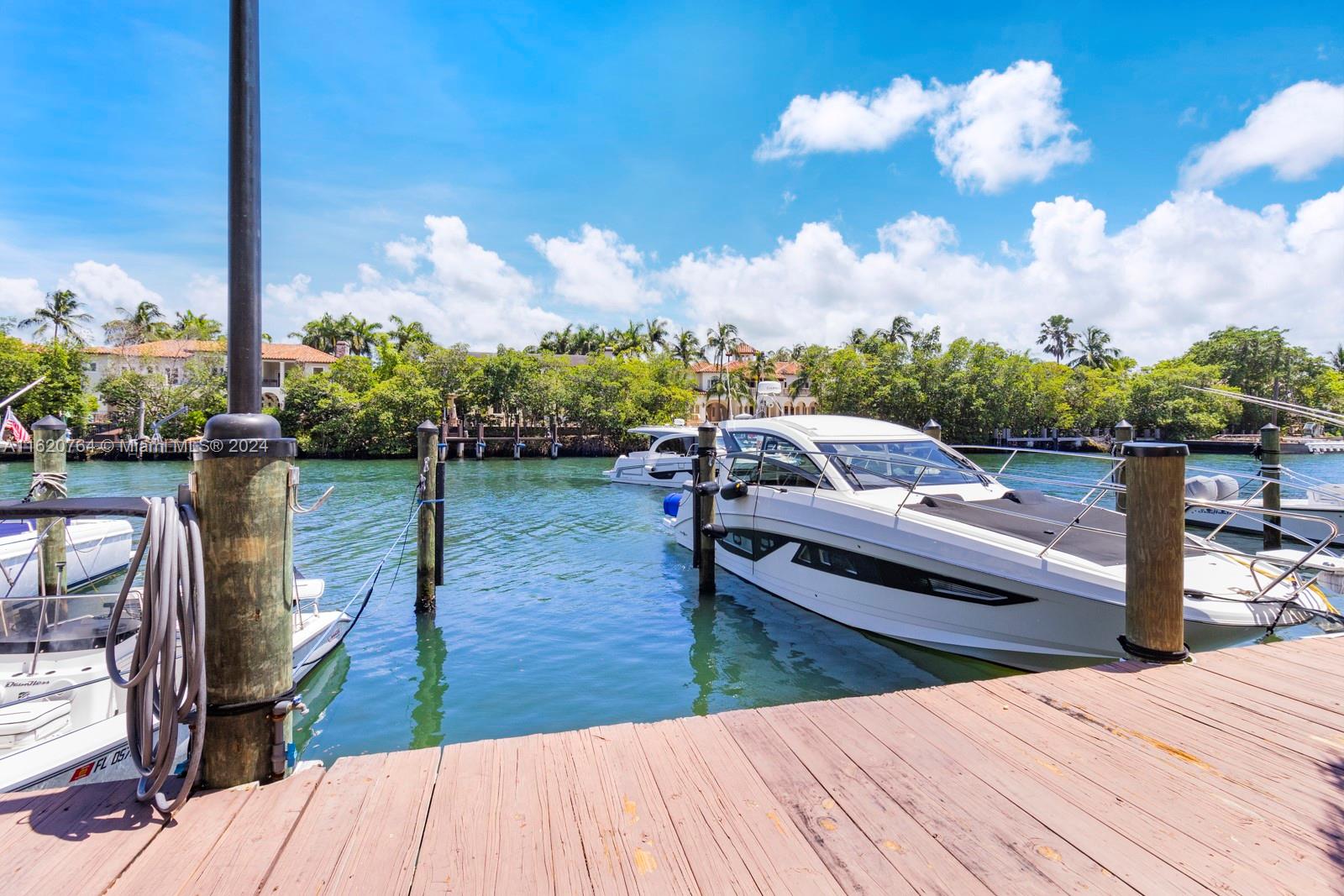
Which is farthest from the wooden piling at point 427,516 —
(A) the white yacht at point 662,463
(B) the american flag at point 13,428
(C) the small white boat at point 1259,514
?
(A) the white yacht at point 662,463

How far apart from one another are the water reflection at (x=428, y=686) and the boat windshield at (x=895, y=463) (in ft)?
17.8

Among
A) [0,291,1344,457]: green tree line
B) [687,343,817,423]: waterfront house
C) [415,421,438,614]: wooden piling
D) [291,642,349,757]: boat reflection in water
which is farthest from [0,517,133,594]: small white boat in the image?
[687,343,817,423]: waterfront house

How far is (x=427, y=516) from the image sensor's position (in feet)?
29.2

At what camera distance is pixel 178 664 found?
3.04 m

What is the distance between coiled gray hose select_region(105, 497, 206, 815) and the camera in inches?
97.3

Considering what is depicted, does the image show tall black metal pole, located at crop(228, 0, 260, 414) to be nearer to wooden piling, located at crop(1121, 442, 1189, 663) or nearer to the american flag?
wooden piling, located at crop(1121, 442, 1189, 663)

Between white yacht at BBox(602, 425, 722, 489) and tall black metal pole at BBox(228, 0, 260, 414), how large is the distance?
23065mm

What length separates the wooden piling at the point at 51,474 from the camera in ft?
26.5

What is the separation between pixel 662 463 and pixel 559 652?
1937cm

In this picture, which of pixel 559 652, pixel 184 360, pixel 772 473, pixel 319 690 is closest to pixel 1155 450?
pixel 772 473

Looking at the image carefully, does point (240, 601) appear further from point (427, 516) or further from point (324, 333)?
point (324, 333)

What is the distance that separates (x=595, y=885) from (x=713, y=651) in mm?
6561

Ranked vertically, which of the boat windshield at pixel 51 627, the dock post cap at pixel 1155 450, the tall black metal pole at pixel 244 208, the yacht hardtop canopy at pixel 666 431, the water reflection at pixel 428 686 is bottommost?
the water reflection at pixel 428 686

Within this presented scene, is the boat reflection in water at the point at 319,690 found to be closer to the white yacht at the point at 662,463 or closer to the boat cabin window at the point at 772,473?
the boat cabin window at the point at 772,473
